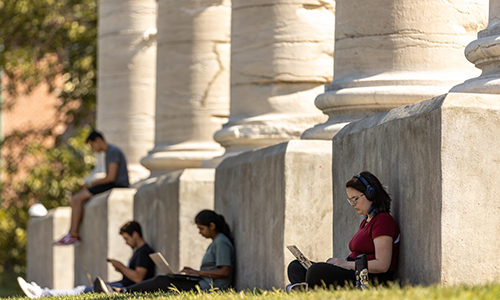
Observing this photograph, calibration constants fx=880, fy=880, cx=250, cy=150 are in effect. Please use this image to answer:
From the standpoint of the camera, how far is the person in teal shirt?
Result: 907 centimetres

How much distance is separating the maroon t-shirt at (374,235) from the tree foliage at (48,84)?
19.0 m

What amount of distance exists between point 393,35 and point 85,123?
1973 centimetres

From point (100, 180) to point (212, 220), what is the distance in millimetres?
6327

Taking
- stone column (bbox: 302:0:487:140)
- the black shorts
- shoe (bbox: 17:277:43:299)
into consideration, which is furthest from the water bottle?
the black shorts

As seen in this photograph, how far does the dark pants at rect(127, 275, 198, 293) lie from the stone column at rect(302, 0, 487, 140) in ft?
8.73

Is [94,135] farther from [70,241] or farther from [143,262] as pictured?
[143,262]

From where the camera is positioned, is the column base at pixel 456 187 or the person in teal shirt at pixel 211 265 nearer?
the column base at pixel 456 187

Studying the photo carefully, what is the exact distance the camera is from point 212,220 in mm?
→ 9156

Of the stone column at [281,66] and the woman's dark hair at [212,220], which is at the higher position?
the stone column at [281,66]

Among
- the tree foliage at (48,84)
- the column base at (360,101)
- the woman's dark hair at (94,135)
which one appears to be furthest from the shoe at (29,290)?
the tree foliage at (48,84)

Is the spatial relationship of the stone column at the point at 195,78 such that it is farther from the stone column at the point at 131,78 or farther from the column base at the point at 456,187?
the column base at the point at 456,187

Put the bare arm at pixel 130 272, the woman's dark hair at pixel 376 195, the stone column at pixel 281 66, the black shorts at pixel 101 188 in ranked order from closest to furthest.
Result: 1. the woman's dark hair at pixel 376 195
2. the stone column at pixel 281 66
3. the bare arm at pixel 130 272
4. the black shorts at pixel 101 188

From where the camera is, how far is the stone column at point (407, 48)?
741cm

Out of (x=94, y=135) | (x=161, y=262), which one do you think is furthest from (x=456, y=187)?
(x=94, y=135)
